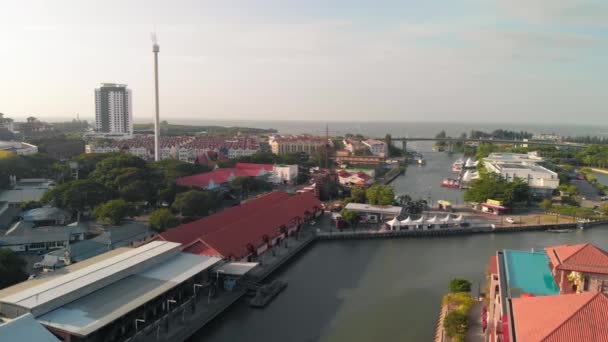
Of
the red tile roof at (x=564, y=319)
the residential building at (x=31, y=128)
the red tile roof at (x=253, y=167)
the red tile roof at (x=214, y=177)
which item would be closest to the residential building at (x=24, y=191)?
the red tile roof at (x=214, y=177)

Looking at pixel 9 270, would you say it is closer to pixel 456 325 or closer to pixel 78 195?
pixel 78 195

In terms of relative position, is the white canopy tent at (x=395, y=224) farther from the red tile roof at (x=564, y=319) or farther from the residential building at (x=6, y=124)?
the residential building at (x=6, y=124)

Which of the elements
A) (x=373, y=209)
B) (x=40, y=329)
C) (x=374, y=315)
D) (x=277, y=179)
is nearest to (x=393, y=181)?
(x=277, y=179)

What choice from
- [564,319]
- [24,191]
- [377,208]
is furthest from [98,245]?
[564,319]

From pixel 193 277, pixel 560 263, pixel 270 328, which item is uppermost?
pixel 560 263

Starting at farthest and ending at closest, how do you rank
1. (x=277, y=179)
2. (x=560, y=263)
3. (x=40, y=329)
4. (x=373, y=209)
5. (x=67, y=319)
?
(x=277, y=179), (x=373, y=209), (x=560, y=263), (x=67, y=319), (x=40, y=329)

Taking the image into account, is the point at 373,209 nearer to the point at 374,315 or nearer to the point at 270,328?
the point at 374,315

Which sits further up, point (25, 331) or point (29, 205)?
point (25, 331)
